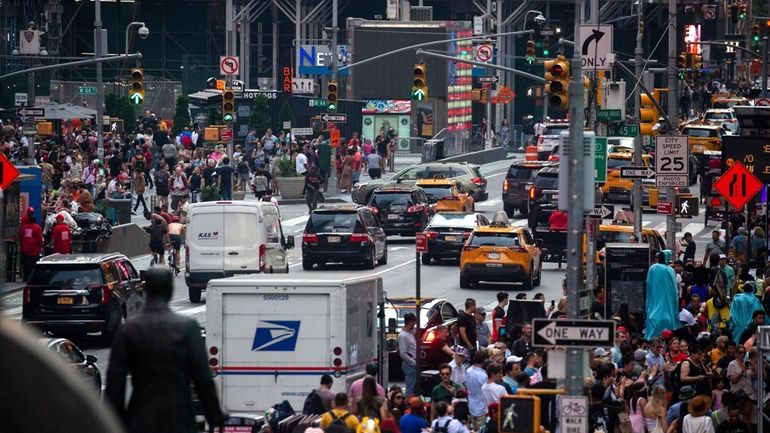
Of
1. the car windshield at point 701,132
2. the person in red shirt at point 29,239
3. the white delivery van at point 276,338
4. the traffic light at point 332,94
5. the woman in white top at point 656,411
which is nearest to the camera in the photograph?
the woman in white top at point 656,411

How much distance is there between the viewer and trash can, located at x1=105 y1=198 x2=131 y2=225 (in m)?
42.2

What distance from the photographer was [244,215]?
31578 mm

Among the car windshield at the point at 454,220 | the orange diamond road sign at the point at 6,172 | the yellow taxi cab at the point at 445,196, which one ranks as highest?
the orange diamond road sign at the point at 6,172

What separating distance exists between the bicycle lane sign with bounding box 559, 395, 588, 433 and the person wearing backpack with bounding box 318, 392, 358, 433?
2.22 m

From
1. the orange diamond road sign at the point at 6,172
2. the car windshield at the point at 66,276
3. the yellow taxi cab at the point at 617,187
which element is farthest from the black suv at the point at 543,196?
the car windshield at the point at 66,276

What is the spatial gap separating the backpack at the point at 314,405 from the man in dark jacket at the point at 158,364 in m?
10.9

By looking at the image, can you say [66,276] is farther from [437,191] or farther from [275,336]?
[437,191]

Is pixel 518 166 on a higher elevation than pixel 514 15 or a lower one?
lower

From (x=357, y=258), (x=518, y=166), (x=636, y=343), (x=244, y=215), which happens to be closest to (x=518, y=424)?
(x=636, y=343)

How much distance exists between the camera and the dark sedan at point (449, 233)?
3850 centimetres

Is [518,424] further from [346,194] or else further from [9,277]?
[346,194]

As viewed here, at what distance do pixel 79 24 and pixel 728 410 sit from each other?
A: 82.2 m

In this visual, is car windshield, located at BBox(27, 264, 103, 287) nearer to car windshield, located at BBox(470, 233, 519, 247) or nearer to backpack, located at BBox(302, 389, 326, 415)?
backpack, located at BBox(302, 389, 326, 415)

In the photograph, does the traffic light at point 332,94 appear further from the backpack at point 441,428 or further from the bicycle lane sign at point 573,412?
the bicycle lane sign at point 573,412
